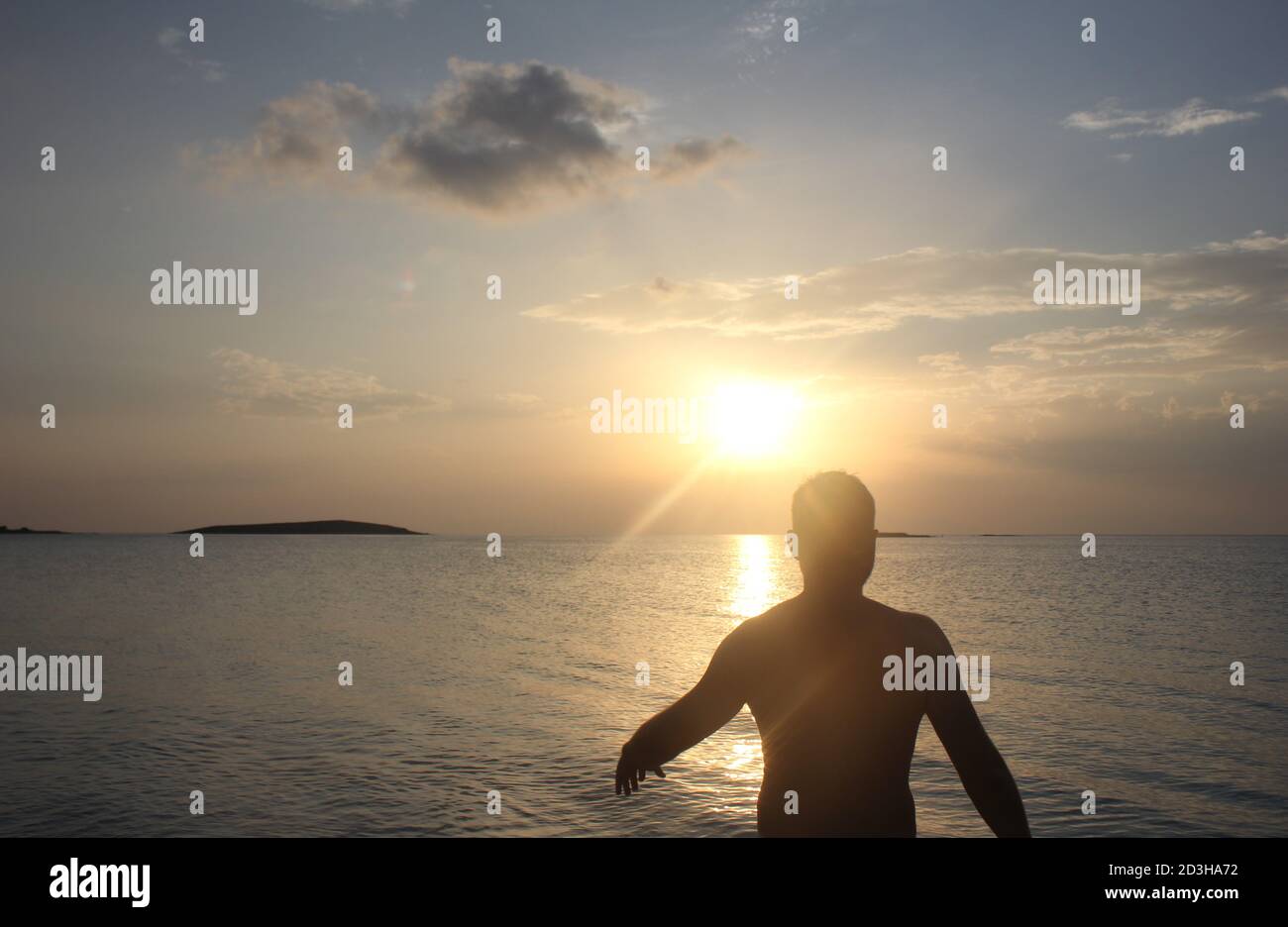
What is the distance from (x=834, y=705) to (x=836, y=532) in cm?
61

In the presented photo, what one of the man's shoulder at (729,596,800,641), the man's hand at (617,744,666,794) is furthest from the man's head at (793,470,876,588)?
the man's hand at (617,744,666,794)

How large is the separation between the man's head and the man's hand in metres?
0.84

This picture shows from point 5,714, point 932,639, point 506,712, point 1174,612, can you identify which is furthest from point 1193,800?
point 1174,612

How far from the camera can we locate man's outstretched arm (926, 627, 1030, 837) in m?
3.05

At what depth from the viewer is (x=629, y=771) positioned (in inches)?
122

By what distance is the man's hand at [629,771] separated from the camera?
3.08 metres

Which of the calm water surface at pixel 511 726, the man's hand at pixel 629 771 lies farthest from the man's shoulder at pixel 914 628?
the calm water surface at pixel 511 726

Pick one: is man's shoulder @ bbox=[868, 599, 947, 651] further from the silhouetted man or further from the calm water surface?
the calm water surface

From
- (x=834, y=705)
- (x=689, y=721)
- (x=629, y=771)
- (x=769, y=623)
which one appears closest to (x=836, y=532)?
(x=769, y=623)

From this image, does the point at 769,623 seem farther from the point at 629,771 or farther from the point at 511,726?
the point at 511,726
